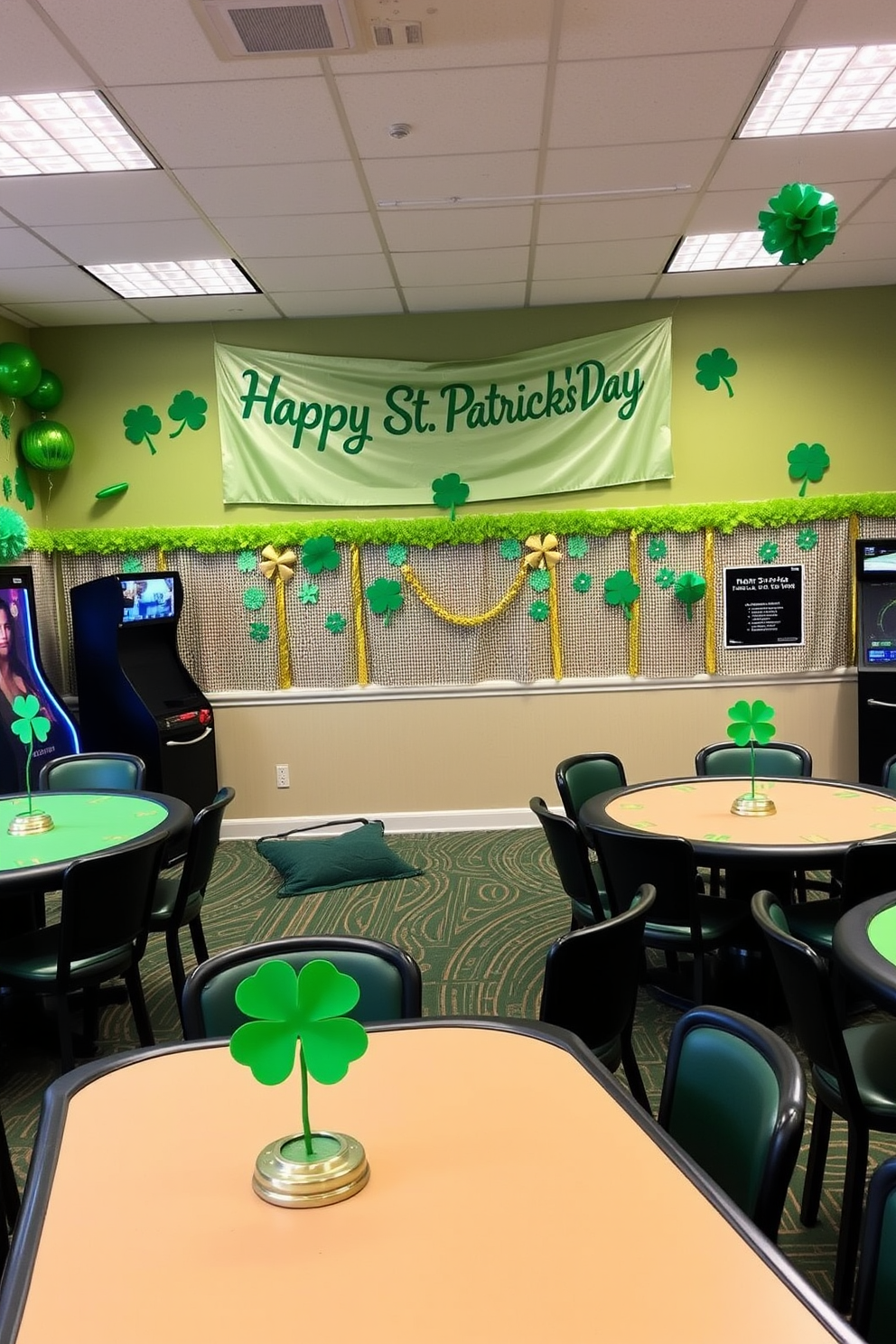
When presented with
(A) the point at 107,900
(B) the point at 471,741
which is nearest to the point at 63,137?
(A) the point at 107,900

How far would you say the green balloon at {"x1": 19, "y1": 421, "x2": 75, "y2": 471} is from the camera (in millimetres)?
6117

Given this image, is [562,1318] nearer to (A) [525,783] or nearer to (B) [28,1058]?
(B) [28,1058]

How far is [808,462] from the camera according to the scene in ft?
20.9

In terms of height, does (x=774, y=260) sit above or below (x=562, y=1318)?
above

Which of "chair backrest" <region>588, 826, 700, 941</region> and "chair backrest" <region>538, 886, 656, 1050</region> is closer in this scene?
"chair backrest" <region>538, 886, 656, 1050</region>

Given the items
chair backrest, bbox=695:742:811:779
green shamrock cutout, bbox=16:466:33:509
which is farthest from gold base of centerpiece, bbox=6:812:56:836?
green shamrock cutout, bbox=16:466:33:509

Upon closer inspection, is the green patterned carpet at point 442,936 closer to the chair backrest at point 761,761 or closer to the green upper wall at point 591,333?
the chair backrest at point 761,761

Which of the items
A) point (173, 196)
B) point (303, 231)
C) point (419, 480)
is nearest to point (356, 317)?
point (419, 480)

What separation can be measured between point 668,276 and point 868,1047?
4.58 metres

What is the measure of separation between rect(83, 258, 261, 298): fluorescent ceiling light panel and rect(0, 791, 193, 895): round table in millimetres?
2762

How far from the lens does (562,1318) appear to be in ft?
3.61

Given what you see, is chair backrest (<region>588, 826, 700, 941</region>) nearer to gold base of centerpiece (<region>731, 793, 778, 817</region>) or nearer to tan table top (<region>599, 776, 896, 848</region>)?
tan table top (<region>599, 776, 896, 848</region>)

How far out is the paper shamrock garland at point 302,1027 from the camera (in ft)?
4.58

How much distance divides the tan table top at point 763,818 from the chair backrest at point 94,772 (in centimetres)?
210
